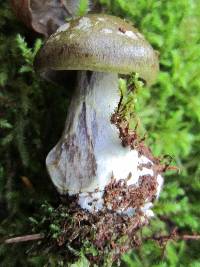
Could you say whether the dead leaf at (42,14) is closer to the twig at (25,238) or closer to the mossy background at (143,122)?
the mossy background at (143,122)

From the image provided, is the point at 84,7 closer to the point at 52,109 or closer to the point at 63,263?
the point at 52,109

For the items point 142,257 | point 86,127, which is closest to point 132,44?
point 86,127

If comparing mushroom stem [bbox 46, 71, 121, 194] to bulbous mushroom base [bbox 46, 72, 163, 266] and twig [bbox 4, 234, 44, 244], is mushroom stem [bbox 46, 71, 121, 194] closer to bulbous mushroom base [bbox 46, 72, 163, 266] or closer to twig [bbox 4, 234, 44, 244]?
bulbous mushroom base [bbox 46, 72, 163, 266]

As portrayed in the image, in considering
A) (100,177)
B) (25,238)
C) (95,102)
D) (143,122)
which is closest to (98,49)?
(95,102)

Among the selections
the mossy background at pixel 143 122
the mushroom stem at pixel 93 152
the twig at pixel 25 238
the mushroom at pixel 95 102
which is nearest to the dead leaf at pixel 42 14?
the mossy background at pixel 143 122

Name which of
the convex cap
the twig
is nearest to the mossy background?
the twig

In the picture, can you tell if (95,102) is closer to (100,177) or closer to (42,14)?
(100,177)
